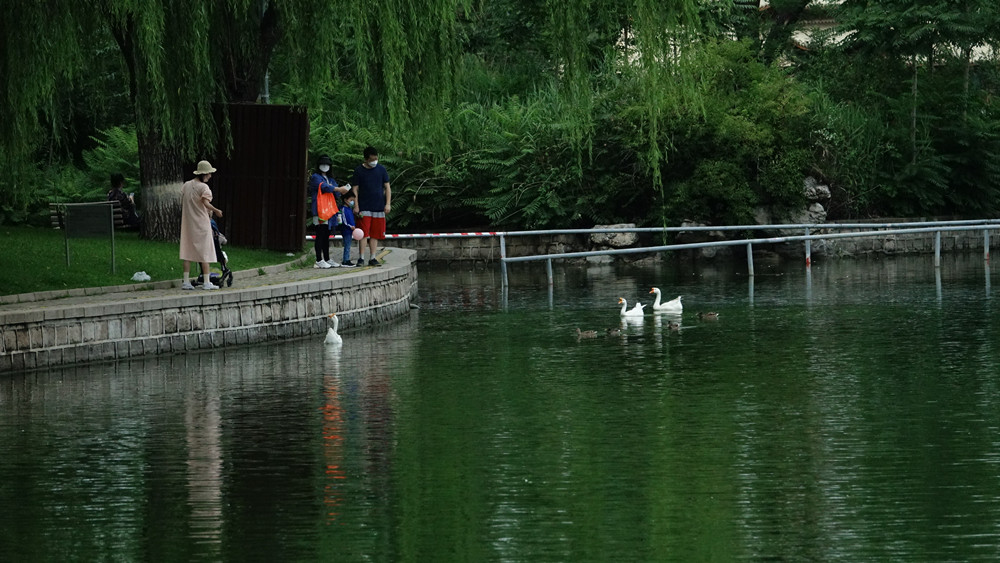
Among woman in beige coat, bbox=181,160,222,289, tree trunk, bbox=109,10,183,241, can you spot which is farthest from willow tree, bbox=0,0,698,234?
tree trunk, bbox=109,10,183,241

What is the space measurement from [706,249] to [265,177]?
13.2m

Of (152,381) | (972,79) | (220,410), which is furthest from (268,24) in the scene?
(972,79)

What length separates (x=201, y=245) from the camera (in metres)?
20.9

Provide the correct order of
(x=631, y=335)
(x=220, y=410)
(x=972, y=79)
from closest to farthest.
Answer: (x=220, y=410)
(x=631, y=335)
(x=972, y=79)

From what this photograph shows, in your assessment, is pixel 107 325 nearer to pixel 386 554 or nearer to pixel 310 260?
pixel 310 260

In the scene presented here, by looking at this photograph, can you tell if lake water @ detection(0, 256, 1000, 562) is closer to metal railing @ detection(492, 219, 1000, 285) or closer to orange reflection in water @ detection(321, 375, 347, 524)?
orange reflection in water @ detection(321, 375, 347, 524)

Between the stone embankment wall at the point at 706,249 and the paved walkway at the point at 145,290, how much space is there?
42.0 feet

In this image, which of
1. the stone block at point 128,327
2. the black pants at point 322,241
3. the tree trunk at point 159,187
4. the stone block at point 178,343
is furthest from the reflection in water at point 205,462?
the tree trunk at point 159,187

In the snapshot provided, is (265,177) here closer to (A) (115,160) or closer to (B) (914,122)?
(A) (115,160)

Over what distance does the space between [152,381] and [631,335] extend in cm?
598

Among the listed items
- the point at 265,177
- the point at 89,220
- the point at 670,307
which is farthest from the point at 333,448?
the point at 265,177

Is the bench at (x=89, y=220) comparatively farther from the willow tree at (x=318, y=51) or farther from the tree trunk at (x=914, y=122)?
the tree trunk at (x=914, y=122)

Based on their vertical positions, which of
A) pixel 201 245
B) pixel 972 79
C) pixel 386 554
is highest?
pixel 972 79

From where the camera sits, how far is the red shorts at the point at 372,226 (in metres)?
24.3
